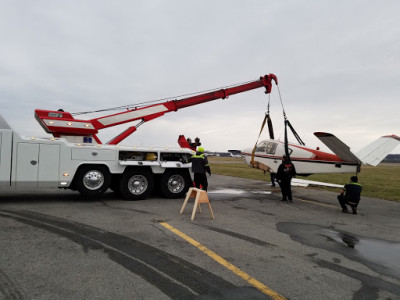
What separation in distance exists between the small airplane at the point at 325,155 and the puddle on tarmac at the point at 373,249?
13.9 feet

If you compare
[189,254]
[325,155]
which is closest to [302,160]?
[325,155]

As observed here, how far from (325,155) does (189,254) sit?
9.20 metres

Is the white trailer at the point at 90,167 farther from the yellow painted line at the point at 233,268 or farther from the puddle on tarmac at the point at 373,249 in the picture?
the puddle on tarmac at the point at 373,249

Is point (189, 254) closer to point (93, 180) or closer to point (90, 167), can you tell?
point (93, 180)

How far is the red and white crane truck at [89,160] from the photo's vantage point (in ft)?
24.7

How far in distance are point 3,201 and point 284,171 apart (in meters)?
8.99

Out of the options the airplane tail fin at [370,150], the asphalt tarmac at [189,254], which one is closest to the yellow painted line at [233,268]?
the asphalt tarmac at [189,254]

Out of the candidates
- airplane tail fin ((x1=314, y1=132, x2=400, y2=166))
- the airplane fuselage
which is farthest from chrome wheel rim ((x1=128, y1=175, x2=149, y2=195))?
the airplane fuselage

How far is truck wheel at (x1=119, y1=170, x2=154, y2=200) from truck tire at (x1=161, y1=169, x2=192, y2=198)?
1.71 ft

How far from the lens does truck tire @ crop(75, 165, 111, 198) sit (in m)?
8.26

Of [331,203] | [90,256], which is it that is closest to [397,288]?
[90,256]

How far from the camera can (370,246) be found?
5234 mm

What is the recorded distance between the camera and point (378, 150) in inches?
421

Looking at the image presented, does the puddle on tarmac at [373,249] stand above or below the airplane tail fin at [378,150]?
below
